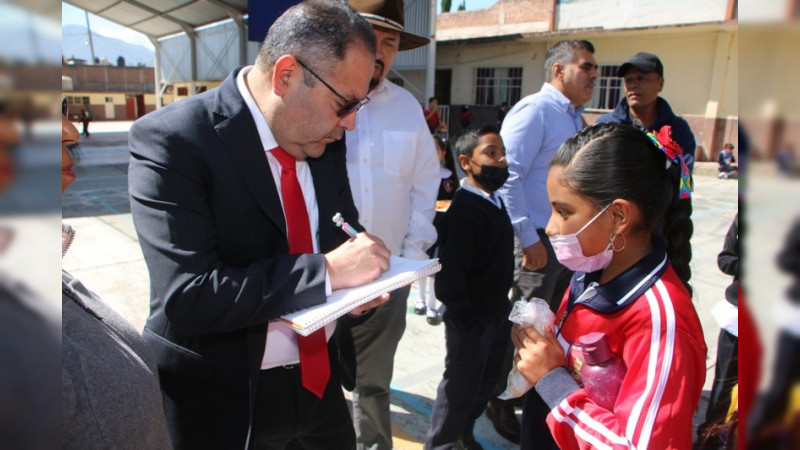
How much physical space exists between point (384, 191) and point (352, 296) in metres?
1.25

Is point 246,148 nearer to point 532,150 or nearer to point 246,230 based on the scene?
point 246,230

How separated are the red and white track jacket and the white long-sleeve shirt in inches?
49.8

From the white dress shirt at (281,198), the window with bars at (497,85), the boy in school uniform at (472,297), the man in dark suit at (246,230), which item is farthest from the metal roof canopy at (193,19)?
the man in dark suit at (246,230)

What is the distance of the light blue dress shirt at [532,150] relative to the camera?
122 inches

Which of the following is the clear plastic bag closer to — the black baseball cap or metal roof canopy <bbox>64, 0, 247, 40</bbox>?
the black baseball cap

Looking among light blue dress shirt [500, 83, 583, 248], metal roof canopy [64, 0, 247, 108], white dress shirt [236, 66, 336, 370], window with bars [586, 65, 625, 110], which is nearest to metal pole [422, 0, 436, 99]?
window with bars [586, 65, 625, 110]

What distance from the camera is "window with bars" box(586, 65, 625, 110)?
53.9 feet

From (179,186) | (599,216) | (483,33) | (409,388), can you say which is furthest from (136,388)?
(483,33)

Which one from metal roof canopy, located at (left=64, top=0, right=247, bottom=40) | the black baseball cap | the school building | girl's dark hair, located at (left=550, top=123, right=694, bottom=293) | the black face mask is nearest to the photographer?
girl's dark hair, located at (left=550, top=123, right=694, bottom=293)

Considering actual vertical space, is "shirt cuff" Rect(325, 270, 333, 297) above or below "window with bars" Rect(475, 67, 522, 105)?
below

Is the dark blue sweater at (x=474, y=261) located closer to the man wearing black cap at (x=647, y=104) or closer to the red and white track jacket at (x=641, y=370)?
the red and white track jacket at (x=641, y=370)

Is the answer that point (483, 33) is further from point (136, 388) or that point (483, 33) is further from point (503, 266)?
point (136, 388)

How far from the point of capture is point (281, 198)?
60.8 inches

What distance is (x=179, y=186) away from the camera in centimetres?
128
